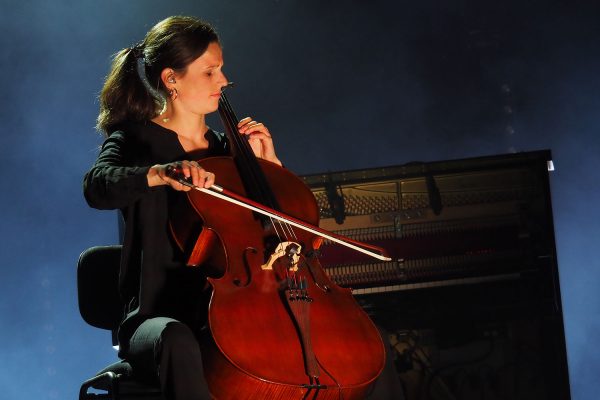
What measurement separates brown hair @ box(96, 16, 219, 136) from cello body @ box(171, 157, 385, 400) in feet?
0.97

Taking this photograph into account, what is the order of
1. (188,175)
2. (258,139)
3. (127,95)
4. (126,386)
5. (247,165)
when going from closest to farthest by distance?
(188,175) → (126,386) → (247,165) → (127,95) → (258,139)

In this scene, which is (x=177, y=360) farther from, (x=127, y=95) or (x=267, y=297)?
(x=127, y=95)

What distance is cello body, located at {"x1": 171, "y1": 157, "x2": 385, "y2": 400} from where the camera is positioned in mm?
1493

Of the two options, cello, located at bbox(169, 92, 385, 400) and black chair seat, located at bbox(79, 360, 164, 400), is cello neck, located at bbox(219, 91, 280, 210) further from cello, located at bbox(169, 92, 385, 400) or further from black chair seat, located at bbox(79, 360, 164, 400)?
black chair seat, located at bbox(79, 360, 164, 400)

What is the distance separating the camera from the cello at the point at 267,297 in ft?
4.92

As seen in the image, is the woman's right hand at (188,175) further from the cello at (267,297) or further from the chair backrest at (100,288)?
the chair backrest at (100,288)

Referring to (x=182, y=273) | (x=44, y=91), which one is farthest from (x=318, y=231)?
(x=44, y=91)

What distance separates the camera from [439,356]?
3.05 metres

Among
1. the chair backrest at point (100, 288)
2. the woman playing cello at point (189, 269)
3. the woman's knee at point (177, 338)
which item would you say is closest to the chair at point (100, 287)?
the chair backrest at point (100, 288)

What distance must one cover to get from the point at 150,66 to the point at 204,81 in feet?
0.47

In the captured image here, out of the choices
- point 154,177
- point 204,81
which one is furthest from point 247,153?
point 154,177

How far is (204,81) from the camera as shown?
198 centimetres

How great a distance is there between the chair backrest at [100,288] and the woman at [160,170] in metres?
0.24

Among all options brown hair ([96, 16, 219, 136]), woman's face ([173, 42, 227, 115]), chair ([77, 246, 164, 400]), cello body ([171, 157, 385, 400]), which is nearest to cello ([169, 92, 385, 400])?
cello body ([171, 157, 385, 400])
